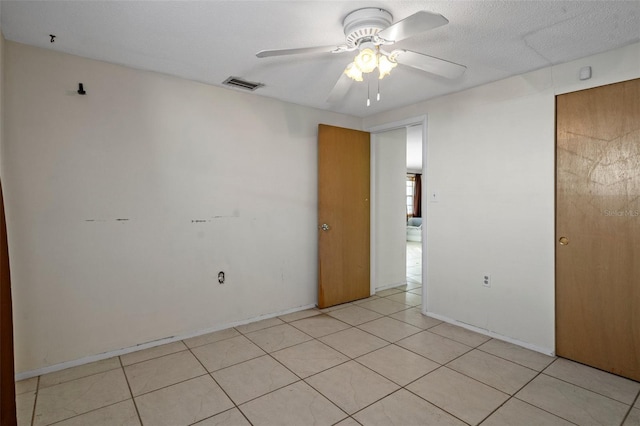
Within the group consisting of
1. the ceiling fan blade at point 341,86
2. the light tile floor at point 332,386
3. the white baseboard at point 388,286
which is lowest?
the light tile floor at point 332,386

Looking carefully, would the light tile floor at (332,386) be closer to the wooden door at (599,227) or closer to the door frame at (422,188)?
the wooden door at (599,227)

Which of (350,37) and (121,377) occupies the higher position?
(350,37)

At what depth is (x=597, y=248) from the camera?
8.05 feet

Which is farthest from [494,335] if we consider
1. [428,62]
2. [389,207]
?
[428,62]

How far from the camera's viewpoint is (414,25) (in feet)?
5.22

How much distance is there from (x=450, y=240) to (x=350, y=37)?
231 centimetres

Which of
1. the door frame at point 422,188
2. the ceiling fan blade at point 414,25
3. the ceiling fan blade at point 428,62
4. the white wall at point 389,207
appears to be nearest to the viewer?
the ceiling fan blade at point 414,25

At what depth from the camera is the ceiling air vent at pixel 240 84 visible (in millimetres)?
2981

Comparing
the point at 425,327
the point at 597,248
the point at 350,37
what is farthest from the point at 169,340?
the point at 597,248

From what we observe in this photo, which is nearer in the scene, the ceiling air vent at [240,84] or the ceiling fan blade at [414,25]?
the ceiling fan blade at [414,25]

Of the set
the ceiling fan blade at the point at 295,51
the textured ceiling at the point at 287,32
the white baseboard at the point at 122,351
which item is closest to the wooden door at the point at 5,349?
the white baseboard at the point at 122,351

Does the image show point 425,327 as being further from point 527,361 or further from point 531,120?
point 531,120

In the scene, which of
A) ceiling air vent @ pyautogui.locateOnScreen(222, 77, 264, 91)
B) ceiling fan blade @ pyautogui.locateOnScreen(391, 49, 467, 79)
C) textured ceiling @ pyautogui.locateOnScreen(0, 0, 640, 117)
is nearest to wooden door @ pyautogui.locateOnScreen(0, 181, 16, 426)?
textured ceiling @ pyautogui.locateOnScreen(0, 0, 640, 117)

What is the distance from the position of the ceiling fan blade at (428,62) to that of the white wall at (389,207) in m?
2.15
